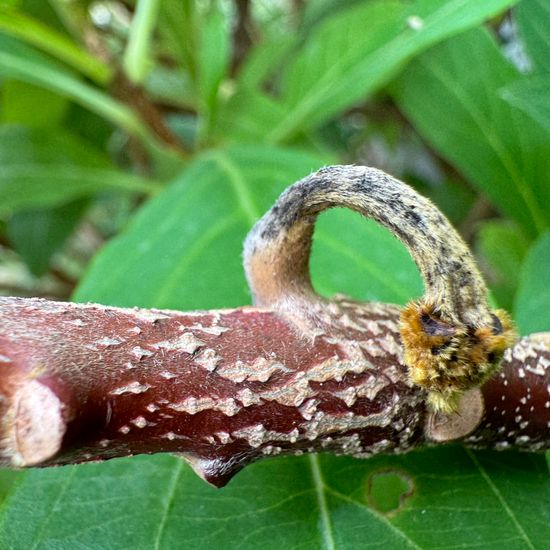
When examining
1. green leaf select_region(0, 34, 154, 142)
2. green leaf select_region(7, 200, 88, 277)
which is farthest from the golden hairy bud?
green leaf select_region(7, 200, 88, 277)

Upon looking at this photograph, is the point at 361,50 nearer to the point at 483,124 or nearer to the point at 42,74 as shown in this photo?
the point at 483,124

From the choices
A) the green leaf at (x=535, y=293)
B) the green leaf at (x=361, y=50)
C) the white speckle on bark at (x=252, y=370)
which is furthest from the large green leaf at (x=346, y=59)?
the white speckle on bark at (x=252, y=370)

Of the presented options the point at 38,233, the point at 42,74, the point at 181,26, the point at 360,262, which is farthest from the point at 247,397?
the point at 38,233

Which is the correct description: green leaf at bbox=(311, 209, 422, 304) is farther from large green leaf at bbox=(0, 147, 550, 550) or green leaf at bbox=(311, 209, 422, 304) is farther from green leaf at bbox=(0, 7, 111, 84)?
green leaf at bbox=(0, 7, 111, 84)

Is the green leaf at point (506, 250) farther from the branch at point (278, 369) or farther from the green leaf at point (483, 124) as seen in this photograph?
the branch at point (278, 369)

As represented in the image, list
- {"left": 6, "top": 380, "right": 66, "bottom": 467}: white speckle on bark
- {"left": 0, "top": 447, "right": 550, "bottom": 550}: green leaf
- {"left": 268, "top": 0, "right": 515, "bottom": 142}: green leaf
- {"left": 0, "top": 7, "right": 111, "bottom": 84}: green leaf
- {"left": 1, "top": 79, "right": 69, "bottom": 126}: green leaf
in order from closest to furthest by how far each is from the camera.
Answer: {"left": 6, "top": 380, "right": 66, "bottom": 467}: white speckle on bark < {"left": 0, "top": 447, "right": 550, "bottom": 550}: green leaf < {"left": 268, "top": 0, "right": 515, "bottom": 142}: green leaf < {"left": 0, "top": 7, "right": 111, "bottom": 84}: green leaf < {"left": 1, "top": 79, "right": 69, "bottom": 126}: green leaf

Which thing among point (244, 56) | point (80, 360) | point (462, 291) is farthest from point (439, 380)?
point (244, 56)
